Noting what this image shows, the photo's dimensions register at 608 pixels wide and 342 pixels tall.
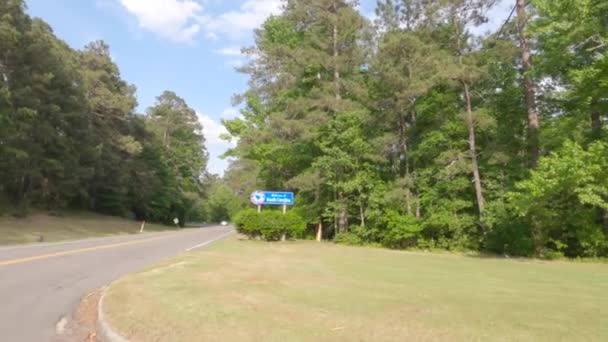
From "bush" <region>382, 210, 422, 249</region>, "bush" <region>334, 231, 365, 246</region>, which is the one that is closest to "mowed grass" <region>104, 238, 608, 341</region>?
"bush" <region>382, 210, 422, 249</region>

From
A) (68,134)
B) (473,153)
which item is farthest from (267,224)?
(68,134)

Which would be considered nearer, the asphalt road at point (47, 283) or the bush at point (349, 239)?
the asphalt road at point (47, 283)

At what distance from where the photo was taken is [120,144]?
48594mm

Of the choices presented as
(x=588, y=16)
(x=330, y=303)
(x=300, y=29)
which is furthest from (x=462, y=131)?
(x=330, y=303)

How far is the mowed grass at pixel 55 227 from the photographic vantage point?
2731 centimetres

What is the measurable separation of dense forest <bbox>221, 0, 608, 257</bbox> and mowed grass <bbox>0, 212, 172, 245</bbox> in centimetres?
1472

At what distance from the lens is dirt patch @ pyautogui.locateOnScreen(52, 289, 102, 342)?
19.6ft

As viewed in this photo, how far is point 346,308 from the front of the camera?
6930 mm

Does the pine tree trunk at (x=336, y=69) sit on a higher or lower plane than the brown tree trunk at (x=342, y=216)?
higher

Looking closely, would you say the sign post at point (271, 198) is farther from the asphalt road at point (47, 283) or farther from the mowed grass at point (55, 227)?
the mowed grass at point (55, 227)

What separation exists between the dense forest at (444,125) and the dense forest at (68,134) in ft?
53.8

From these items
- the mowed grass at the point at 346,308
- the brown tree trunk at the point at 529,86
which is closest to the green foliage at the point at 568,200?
the brown tree trunk at the point at 529,86

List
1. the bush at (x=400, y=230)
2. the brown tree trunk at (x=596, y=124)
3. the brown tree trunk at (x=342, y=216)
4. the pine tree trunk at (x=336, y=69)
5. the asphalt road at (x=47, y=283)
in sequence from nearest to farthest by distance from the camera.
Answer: the asphalt road at (x=47, y=283)
the brown tree trunk at (x=596, y=124)
the bush at (x=400, y=230)
the brown tree trunk at (x=342, y=216)
the pine tree trunk at (x=336, y=69)

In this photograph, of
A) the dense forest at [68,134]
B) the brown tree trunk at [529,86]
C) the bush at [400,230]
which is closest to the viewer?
the brown tree trunk at [529,86]
